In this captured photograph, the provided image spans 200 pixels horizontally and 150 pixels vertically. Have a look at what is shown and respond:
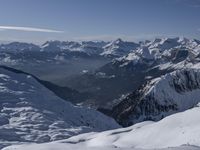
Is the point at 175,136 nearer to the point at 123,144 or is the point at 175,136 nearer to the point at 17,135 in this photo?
the point at 123,144

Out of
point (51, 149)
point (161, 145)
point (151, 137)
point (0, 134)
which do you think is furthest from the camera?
point (0, 134)

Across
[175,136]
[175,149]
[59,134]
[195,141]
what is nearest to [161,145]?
[175,136]

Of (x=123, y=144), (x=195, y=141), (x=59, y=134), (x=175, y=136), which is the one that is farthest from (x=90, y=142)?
(x=59, y=134)

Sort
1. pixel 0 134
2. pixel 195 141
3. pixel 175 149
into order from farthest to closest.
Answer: pixel 0 134 < pixel 195 141 < pixel 175 149

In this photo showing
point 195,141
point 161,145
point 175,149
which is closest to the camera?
point 175,149

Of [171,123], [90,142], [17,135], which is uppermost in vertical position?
[171,123]

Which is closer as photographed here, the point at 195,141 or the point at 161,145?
the point at 195,141

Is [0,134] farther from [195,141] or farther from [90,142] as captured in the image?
[195,141]

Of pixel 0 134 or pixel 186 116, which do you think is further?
pixel 0 134

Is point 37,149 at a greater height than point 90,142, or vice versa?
point 37,149
